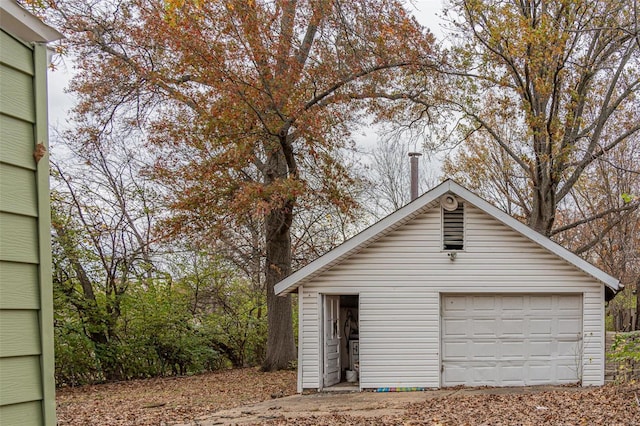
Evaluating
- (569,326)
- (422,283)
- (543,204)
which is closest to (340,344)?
(422,283)

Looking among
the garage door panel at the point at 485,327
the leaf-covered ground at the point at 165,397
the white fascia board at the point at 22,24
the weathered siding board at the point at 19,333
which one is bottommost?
the leaf-covered ground at the point at 165,397

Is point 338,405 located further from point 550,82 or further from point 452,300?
point 550,82

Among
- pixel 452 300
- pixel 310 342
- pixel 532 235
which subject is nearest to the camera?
pixel 532 235

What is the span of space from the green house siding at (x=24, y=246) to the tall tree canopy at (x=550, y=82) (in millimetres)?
15964

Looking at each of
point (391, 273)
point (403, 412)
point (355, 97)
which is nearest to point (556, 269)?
point (391, 273)

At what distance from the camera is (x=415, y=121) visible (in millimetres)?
20219

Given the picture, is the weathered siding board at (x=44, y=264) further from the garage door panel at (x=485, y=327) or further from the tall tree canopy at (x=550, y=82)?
the tall tree canopy at (x=550, y=82)

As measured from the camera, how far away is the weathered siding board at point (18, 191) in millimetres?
2068

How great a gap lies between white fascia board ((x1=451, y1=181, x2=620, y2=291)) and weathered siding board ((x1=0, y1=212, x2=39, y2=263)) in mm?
12080

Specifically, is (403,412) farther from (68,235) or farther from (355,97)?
(68,235)

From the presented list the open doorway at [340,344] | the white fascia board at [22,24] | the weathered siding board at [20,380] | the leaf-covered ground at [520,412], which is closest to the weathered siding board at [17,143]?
the white fascia board at [22,24]

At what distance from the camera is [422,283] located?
13.9 meters

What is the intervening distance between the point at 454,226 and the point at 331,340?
3.78 m

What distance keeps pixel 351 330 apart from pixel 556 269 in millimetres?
5491
